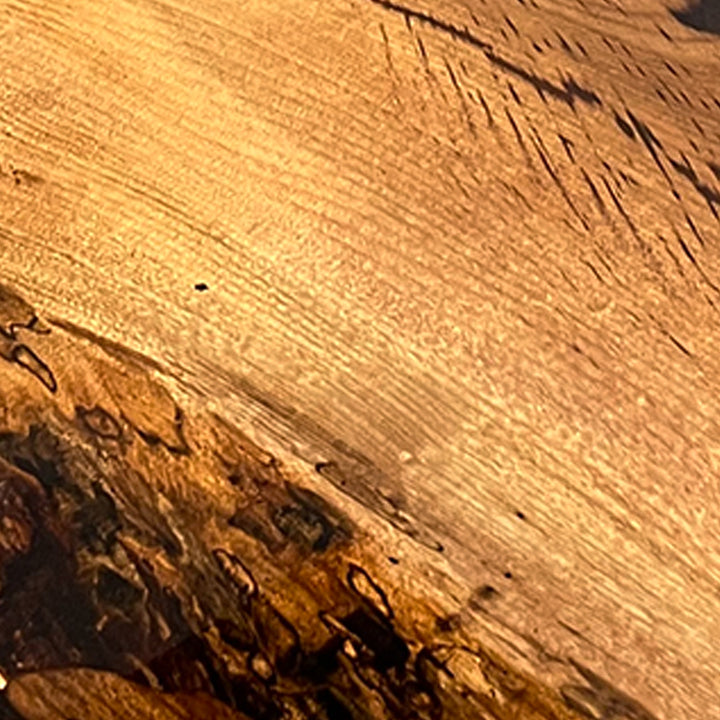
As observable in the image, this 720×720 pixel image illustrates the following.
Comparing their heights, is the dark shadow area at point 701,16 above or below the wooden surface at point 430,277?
above

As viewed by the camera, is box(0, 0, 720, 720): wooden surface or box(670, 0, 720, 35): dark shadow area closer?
box(0, 0, 720, 720): wooden surface

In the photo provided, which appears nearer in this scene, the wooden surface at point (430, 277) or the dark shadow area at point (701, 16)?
the wooden surface at point (430, 277)

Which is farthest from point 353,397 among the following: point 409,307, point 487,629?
point 487,629

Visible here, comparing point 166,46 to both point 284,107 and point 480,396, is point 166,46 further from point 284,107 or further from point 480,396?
point 480,396

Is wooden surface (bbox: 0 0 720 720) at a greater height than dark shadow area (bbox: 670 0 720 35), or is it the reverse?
dark shadow area (bbox: 670 0 720 35)
